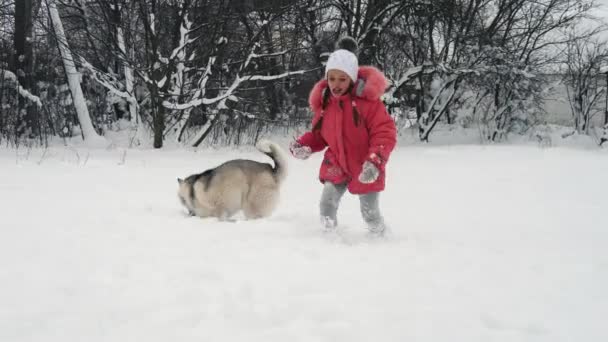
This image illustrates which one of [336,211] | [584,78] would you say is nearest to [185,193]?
[336,211]

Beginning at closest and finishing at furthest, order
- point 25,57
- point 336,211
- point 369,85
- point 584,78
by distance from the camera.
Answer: point 369,85
point 336,211
point 25,57
point 584,78

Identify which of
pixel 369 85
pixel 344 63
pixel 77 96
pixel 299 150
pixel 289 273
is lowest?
pixel 289 273

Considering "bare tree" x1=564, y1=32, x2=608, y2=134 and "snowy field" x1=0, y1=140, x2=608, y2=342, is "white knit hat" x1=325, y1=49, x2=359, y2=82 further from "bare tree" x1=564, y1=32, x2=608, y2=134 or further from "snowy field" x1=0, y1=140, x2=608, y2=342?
"bare tree" x1=564, y1=32, x2=608, y2=134

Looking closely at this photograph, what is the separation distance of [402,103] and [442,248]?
49.4 ft

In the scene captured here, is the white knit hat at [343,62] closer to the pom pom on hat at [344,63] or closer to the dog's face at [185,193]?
the pom pom on hat at [344,63]

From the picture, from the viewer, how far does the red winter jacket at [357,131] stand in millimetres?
3670

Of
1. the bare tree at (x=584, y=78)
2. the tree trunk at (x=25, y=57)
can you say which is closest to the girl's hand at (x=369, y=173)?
the tree trunk at (x=25, y=57)

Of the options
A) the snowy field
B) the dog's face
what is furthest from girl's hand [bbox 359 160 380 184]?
the dog's face

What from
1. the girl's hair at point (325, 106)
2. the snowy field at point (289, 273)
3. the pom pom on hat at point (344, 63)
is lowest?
the snowy field at point (289, 273)

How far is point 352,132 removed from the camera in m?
3.83

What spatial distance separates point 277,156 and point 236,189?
55 centimetres

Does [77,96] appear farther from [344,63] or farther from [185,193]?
[344,63]

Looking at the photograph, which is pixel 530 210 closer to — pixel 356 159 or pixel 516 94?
pixel 356 159

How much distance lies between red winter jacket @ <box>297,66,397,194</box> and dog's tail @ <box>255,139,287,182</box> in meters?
0.76
